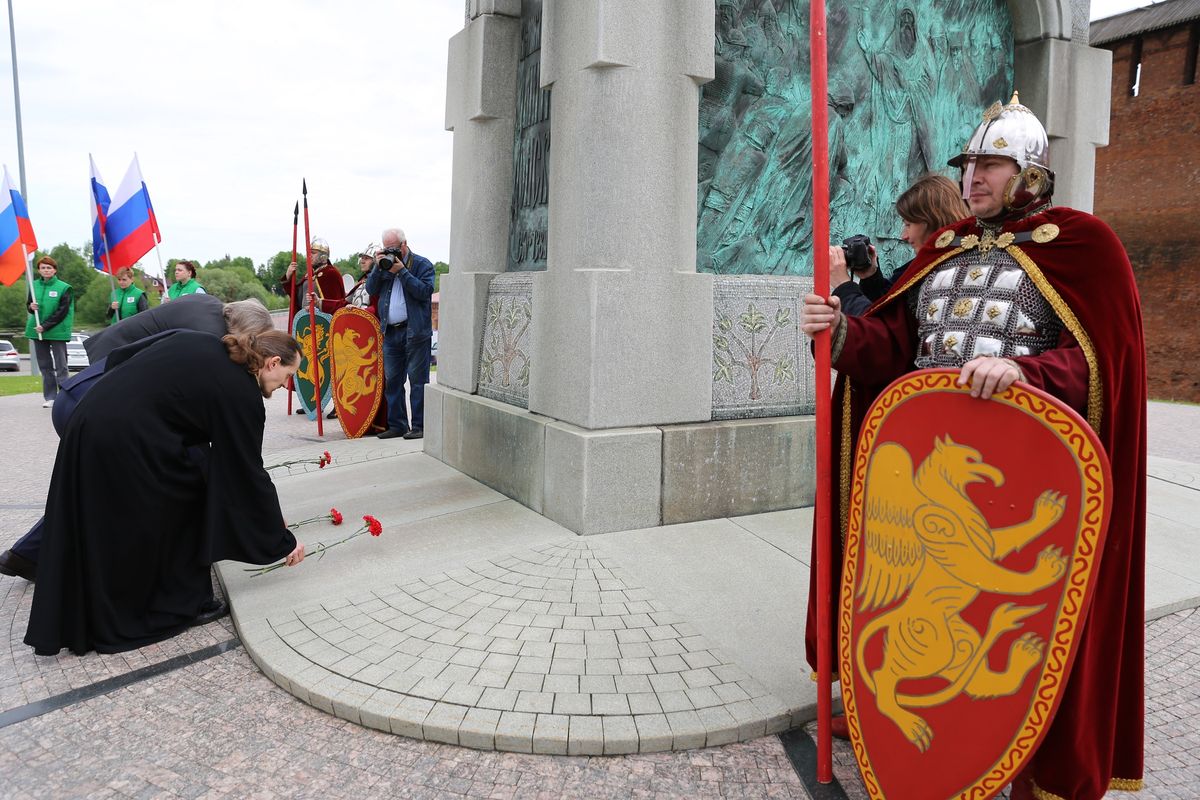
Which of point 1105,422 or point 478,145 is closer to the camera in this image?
point 1105,422

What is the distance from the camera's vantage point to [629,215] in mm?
4461

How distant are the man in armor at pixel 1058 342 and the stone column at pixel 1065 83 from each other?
14.6ft

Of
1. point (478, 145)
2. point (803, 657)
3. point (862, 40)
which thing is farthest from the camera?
point (478, 145)

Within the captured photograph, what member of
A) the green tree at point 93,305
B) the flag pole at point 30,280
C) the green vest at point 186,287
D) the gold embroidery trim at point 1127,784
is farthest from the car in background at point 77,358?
the green tree at point 93,305

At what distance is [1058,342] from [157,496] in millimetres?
3438

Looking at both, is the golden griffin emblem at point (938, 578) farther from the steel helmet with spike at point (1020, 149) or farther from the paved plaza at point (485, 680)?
the steel helmet with spike at point (1020, 149)

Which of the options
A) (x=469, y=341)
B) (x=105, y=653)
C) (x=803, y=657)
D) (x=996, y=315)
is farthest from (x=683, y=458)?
(x=105, y=653)

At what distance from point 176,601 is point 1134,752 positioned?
363cm

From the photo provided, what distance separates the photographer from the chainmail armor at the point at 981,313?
2211mm

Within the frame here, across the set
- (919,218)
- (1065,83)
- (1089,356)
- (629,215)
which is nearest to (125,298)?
(629,215)

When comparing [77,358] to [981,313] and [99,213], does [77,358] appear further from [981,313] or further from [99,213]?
[981,313]

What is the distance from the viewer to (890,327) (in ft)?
8.41

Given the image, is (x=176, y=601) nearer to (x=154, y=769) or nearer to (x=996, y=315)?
(x=154, y=769)

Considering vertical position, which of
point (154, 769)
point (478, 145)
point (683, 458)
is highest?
point (478, 145)
